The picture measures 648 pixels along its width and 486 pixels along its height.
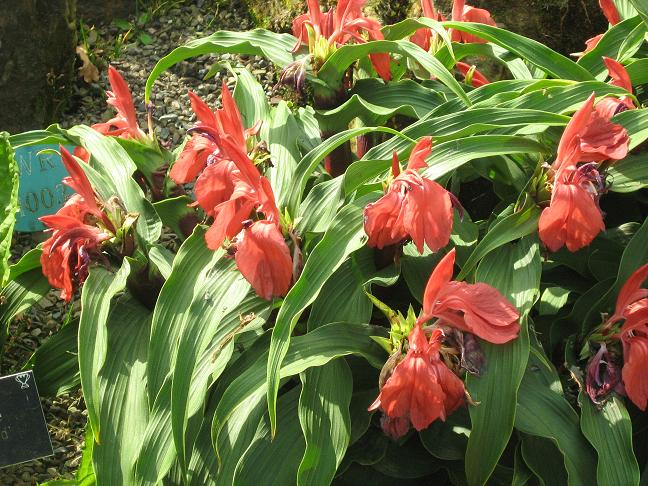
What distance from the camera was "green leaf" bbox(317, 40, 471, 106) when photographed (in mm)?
1816

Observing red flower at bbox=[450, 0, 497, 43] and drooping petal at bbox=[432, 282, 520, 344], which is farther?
red flower at bbox=[450, 0, 497, 43]

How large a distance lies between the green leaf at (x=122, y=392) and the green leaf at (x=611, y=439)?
32.2 inches

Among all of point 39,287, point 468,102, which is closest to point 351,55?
point 468,102

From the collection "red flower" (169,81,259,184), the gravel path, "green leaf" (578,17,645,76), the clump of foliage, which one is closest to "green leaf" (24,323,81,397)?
the clump of foliage

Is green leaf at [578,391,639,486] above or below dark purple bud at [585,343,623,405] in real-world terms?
below

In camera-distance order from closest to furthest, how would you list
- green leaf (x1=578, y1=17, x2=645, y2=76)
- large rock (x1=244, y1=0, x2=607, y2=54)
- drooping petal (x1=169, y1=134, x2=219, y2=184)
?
drooping petal (x1=169, y1=134, x2=219, y2=184)
green leaf (x1=578, y1=17, x2=645, y2=76)
large rock (x1=244, y1=0, x2=607, y2=54)

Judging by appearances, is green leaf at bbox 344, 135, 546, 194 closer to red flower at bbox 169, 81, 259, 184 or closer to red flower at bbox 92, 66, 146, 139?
red flower at bbox 169, 81, 259, 184

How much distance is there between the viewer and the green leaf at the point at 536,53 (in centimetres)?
190

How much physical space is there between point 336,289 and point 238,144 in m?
0.33

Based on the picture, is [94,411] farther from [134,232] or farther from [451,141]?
[451,141]

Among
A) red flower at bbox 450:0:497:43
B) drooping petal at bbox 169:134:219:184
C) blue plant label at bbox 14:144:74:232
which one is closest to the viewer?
drooping petal at bbox 169:134:219:184

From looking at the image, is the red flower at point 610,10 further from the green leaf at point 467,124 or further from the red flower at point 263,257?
the red flower at point 263,257

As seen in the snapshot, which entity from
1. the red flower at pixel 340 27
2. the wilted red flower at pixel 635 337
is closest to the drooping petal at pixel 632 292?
the wilted red flower at pixel 635 337

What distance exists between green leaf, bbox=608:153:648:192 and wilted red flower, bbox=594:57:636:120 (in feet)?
0.32
